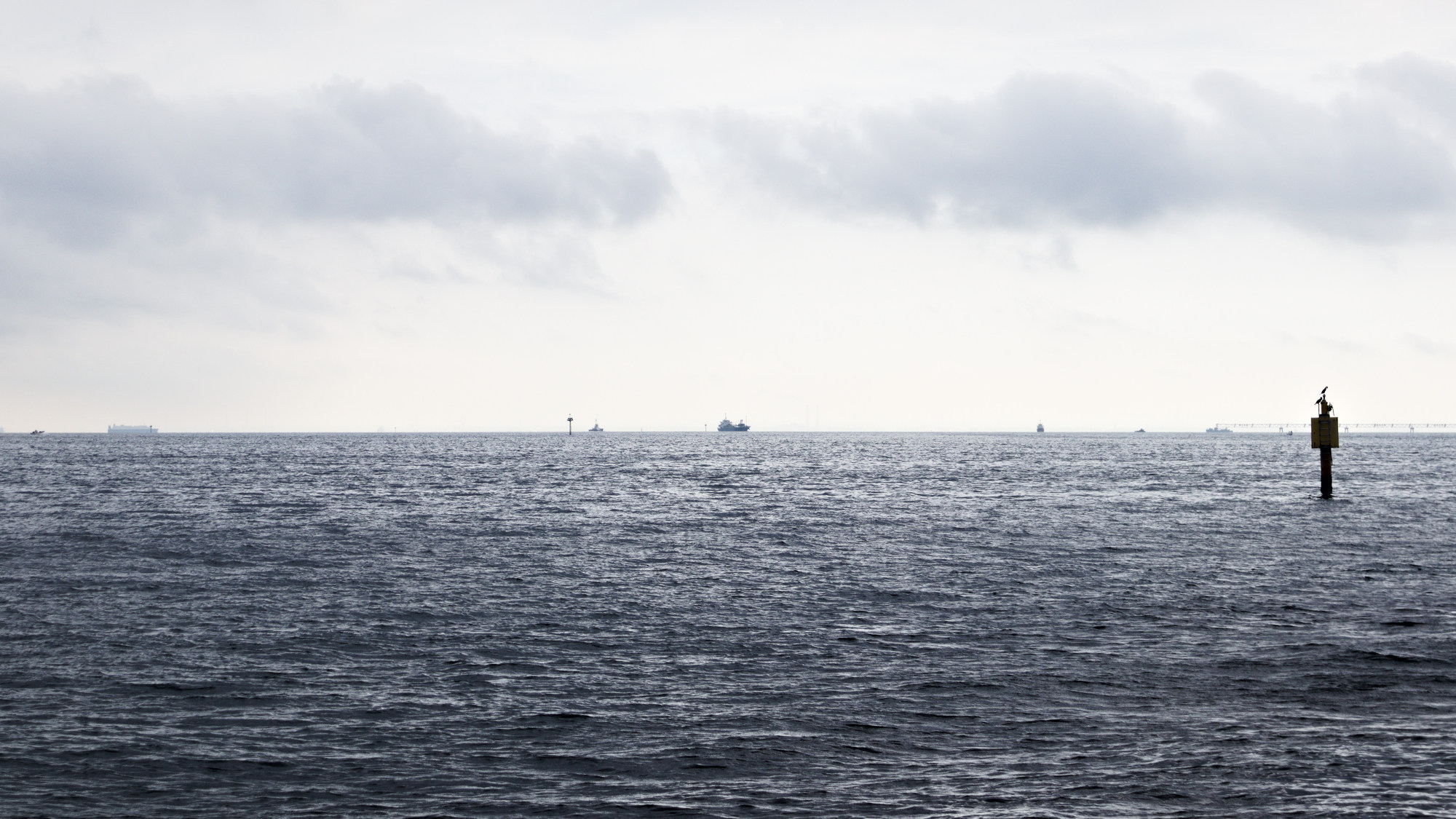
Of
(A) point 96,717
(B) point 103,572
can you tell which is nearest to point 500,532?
(B) point 103,572

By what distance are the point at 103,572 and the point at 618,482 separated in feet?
198

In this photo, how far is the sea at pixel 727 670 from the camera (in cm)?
1453

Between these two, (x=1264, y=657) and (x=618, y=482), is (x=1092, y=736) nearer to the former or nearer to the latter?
(x=1264, y=657)

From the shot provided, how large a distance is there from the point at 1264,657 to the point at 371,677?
728 inches

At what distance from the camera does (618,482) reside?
96000mm

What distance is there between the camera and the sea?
14.5 m

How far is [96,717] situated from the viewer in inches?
722

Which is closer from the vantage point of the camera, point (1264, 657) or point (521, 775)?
point (521, 775)

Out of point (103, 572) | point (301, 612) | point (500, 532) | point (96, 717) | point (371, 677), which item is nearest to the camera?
point (96, 717)

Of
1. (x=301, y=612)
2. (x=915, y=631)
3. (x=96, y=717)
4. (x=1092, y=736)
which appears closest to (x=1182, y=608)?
(x=915, y=631)

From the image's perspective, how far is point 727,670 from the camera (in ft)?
71.8

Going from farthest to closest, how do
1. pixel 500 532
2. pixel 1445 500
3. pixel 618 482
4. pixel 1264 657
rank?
pixel 618 482
pixel 1445 500
pixel 500 532
pixel 1264 657

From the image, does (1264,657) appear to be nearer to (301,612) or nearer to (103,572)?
(301,612)

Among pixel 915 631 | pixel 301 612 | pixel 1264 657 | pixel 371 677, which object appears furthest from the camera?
pixel 301 612
